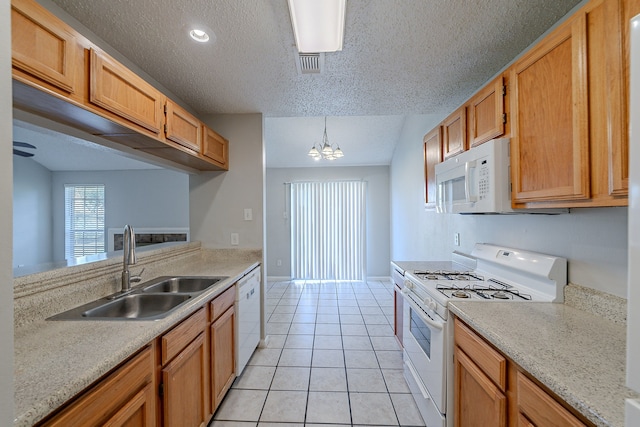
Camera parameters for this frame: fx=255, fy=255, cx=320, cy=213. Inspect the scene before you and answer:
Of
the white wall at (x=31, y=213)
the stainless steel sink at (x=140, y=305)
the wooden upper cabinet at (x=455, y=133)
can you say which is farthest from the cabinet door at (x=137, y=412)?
the white wall at (x=31, y=213)

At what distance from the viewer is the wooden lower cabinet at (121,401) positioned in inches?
29.0

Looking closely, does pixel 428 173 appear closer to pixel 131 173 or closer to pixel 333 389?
pixel 333 389

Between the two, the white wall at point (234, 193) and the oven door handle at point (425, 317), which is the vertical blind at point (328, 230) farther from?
the oven door handle at point (425, 317)

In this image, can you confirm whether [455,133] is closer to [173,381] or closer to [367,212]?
[173,381]

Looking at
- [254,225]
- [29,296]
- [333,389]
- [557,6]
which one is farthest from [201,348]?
[557,6]

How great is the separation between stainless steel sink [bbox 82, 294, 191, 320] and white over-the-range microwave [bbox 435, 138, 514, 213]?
5.93 ft

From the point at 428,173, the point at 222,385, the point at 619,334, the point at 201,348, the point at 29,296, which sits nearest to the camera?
the point at 619,334

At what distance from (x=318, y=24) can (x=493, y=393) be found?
6.19ft

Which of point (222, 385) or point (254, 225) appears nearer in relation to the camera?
point (222, 385)

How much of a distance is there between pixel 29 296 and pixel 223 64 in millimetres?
1686

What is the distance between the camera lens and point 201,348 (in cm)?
149

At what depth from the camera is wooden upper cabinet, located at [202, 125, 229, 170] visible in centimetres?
218

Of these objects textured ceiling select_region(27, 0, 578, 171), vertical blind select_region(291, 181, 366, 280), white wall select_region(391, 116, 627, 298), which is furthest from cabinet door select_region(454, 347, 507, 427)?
vertical blind select_region(291, 181, 366, 280)

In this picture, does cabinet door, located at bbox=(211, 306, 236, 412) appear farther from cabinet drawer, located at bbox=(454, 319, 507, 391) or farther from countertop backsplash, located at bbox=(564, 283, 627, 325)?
countertop backsplash, located at bbox=(564, 283, 627, 325)
